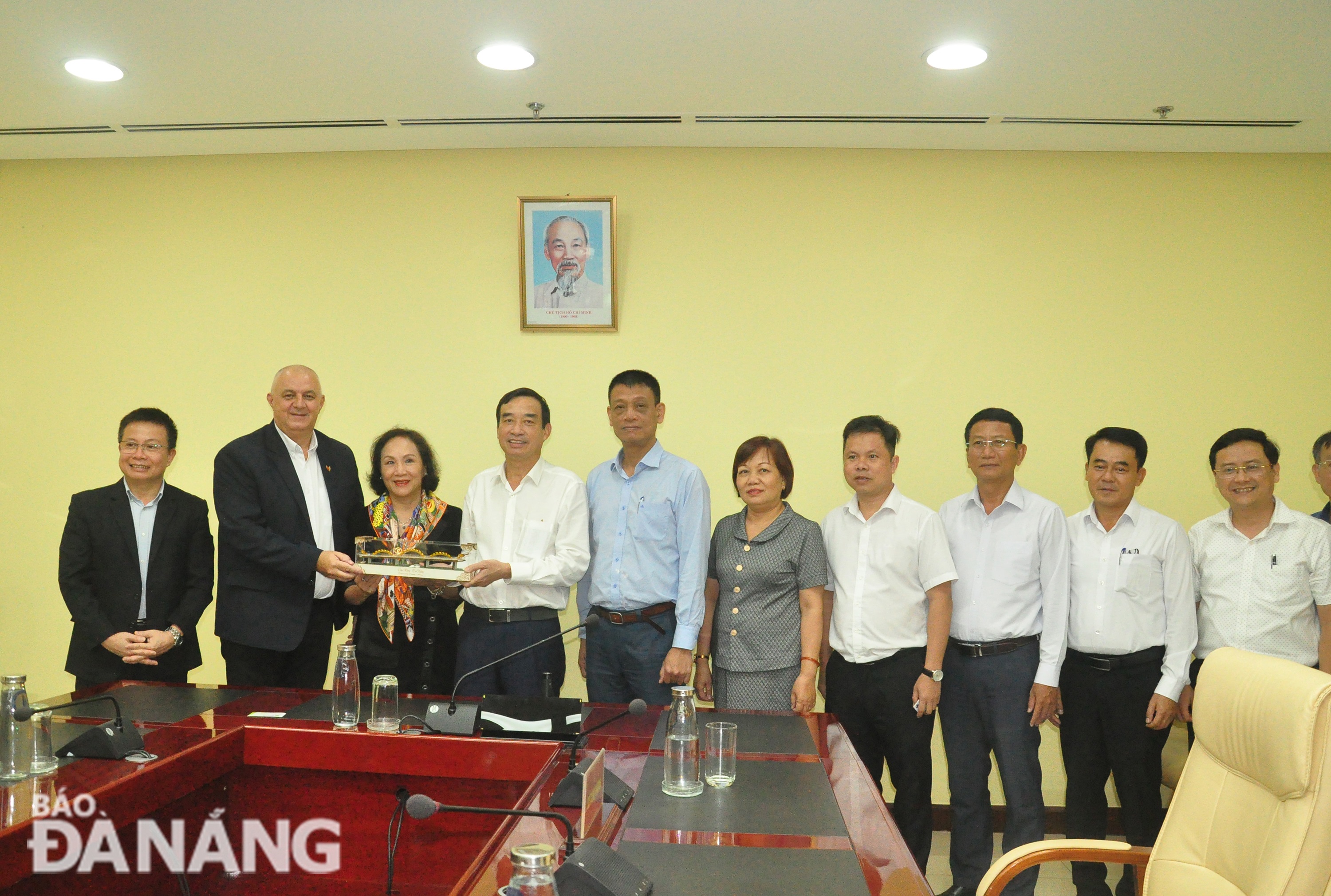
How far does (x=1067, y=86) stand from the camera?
352 cm

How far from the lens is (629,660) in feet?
10.9

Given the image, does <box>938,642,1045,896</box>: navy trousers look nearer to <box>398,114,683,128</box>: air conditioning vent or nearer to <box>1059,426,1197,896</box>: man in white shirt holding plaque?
<box>1059,426,1197,896</box>: man in white shirt holding plaque

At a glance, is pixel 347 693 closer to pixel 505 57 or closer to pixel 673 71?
pixel 505 57

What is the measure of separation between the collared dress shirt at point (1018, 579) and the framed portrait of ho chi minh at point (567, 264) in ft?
6.22

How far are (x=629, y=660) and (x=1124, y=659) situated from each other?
168cm

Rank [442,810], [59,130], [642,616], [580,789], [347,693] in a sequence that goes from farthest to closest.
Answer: [59,130], [642,616], [347,693], [580,789], [442,810]

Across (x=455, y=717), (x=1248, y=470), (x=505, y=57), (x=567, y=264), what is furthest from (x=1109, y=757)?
(x=505, y=57)

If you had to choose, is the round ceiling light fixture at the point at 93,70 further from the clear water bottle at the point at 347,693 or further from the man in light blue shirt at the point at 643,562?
the clear water bottle at the point at 347,693

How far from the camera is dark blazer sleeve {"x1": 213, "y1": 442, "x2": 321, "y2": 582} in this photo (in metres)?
3.27

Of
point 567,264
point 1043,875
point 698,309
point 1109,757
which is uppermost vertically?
point 567,264

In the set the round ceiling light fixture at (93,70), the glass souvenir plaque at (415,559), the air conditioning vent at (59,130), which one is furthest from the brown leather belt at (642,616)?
the air conditioning vent at (59,130)

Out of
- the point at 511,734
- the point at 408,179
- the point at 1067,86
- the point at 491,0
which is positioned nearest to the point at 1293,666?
the point at 511,734

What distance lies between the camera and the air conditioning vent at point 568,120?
3.90 m

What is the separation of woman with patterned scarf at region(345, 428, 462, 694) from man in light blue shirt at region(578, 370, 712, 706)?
53cm
